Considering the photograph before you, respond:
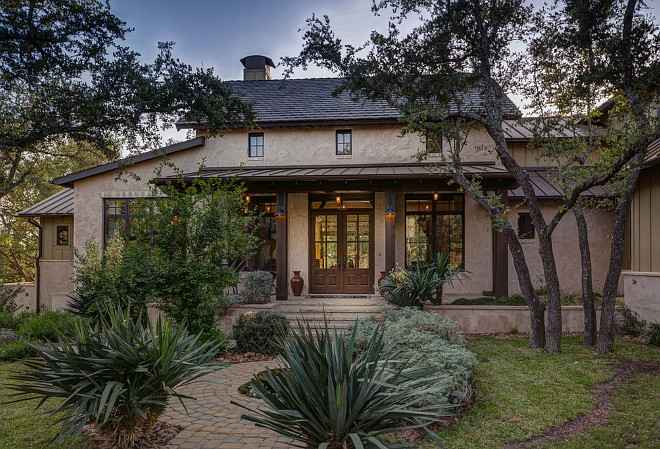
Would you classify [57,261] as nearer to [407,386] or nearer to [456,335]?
[456,335]

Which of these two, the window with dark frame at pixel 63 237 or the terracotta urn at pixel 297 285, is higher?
the window with dark frame at pixel 63 237

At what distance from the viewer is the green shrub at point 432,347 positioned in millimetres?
5168

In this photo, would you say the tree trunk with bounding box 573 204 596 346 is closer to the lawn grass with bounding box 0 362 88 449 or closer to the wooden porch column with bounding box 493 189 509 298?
the wooden porch column with bounding box 493 189 509 298

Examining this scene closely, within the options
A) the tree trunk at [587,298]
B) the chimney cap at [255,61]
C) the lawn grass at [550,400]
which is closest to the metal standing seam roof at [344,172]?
the tree trunk at [587,298]

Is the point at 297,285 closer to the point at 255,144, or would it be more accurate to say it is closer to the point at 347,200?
the point at 347,200

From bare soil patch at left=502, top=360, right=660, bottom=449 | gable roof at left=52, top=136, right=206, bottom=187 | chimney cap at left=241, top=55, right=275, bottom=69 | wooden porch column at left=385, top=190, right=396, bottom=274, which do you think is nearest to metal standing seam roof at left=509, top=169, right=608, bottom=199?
wooden porch column at left=385, top=190, right=396, bottom=274

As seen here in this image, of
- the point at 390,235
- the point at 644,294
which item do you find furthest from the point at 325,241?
the point at 644,294

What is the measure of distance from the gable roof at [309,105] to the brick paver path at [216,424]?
9.08 metres

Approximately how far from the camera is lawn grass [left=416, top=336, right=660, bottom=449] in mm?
4633

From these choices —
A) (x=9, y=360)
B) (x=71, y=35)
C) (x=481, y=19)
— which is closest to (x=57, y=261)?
(x=9, y=360)

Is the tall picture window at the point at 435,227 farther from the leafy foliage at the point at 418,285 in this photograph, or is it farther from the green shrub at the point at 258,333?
the green shrub at the point at 258,333

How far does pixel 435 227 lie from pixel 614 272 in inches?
231

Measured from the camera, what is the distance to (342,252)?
13898 mm

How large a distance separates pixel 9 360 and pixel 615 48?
39.1ft
